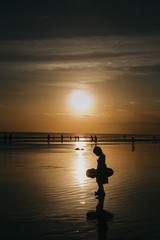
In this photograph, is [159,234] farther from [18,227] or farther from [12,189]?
[12,189]

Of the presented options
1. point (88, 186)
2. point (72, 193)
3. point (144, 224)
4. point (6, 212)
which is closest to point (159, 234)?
point (144, 224)

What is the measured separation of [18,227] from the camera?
6.50 meters

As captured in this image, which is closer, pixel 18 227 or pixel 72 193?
pixel 18 227

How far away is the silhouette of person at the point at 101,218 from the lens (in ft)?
20.3

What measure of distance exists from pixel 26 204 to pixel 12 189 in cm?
249

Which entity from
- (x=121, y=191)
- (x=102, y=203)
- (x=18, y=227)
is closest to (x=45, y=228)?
(x=18, y=227)

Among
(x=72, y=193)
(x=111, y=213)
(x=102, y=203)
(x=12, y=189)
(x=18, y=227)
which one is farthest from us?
(x=12, y=189)

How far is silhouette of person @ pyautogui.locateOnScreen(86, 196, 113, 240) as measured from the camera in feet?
20.3

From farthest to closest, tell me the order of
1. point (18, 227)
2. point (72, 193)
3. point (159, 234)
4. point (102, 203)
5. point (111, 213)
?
point (72, 193), point (102, 203), point (111, 213), point (18, 227), point (159, 234)

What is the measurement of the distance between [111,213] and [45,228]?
1976 millimetres

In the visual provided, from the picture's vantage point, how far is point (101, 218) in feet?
23.7

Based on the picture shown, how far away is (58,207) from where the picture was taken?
8234mm

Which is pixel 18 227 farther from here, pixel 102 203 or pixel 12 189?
pixel 12 189

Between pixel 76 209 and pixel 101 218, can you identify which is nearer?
pixel 101 218
